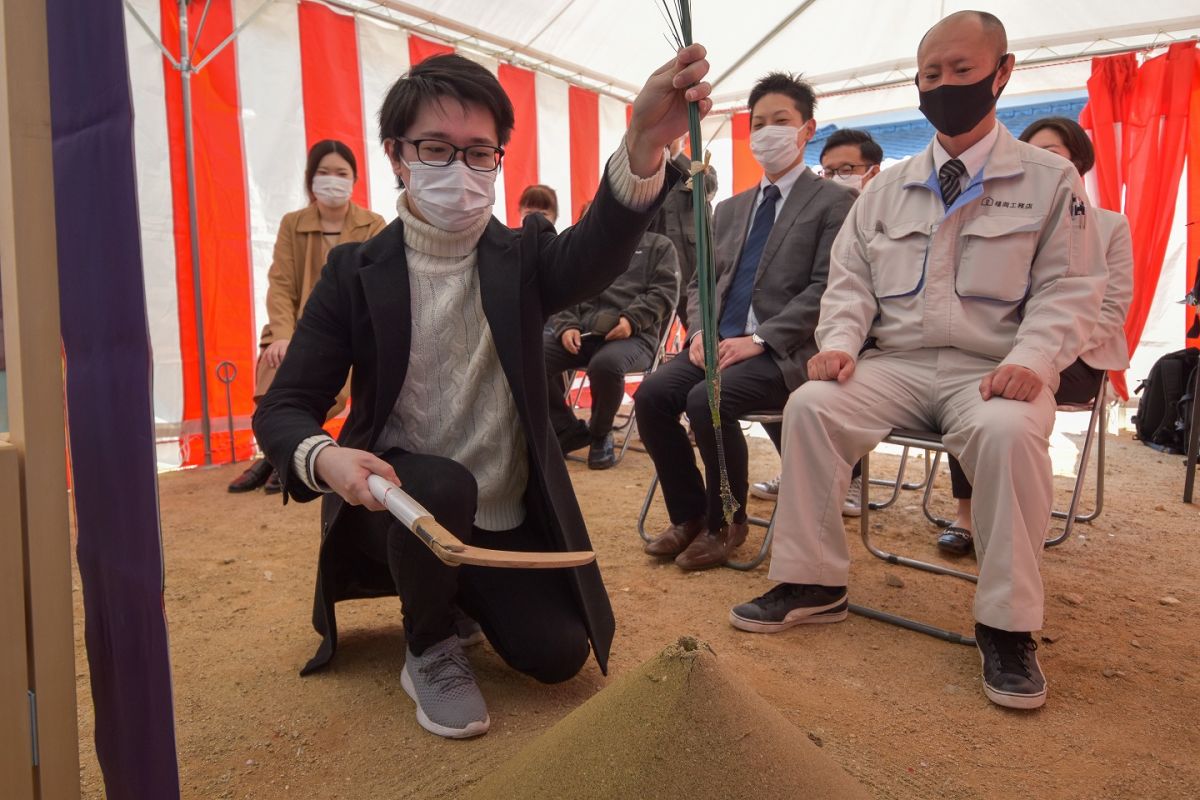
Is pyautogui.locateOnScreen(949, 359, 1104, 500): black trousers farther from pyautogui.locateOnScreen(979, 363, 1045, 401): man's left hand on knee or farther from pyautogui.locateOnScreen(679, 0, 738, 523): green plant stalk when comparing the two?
pyautogui.locateOnScreen(679, 0, 738, 523): green plant stalk

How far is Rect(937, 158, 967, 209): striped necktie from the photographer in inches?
82.7

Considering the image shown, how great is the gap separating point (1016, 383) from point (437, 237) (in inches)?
54.3

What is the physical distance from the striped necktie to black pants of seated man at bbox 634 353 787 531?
2.41ft

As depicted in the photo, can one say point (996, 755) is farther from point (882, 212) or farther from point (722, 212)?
point (722, 212)

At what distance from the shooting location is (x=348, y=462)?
119 cm

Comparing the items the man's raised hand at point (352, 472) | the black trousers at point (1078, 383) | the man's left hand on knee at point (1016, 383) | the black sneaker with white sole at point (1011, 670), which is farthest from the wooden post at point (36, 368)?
the black trousers at point (1078, 383)

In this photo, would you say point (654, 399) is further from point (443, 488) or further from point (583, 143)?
point (583, 143)

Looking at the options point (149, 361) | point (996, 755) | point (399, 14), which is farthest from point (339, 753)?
point (399, 14)

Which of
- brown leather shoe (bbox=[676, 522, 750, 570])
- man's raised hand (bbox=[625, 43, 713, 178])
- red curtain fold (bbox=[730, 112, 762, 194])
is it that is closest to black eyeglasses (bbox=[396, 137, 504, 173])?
man's raised hand (bbox=[625, 43, 713, 178])

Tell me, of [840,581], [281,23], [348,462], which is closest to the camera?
[348,462]

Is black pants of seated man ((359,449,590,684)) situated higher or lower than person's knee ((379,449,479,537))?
lower

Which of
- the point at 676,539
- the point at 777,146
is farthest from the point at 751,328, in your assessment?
the point at 676,539

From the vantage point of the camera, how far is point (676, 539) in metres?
2.64

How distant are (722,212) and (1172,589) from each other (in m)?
1.94
